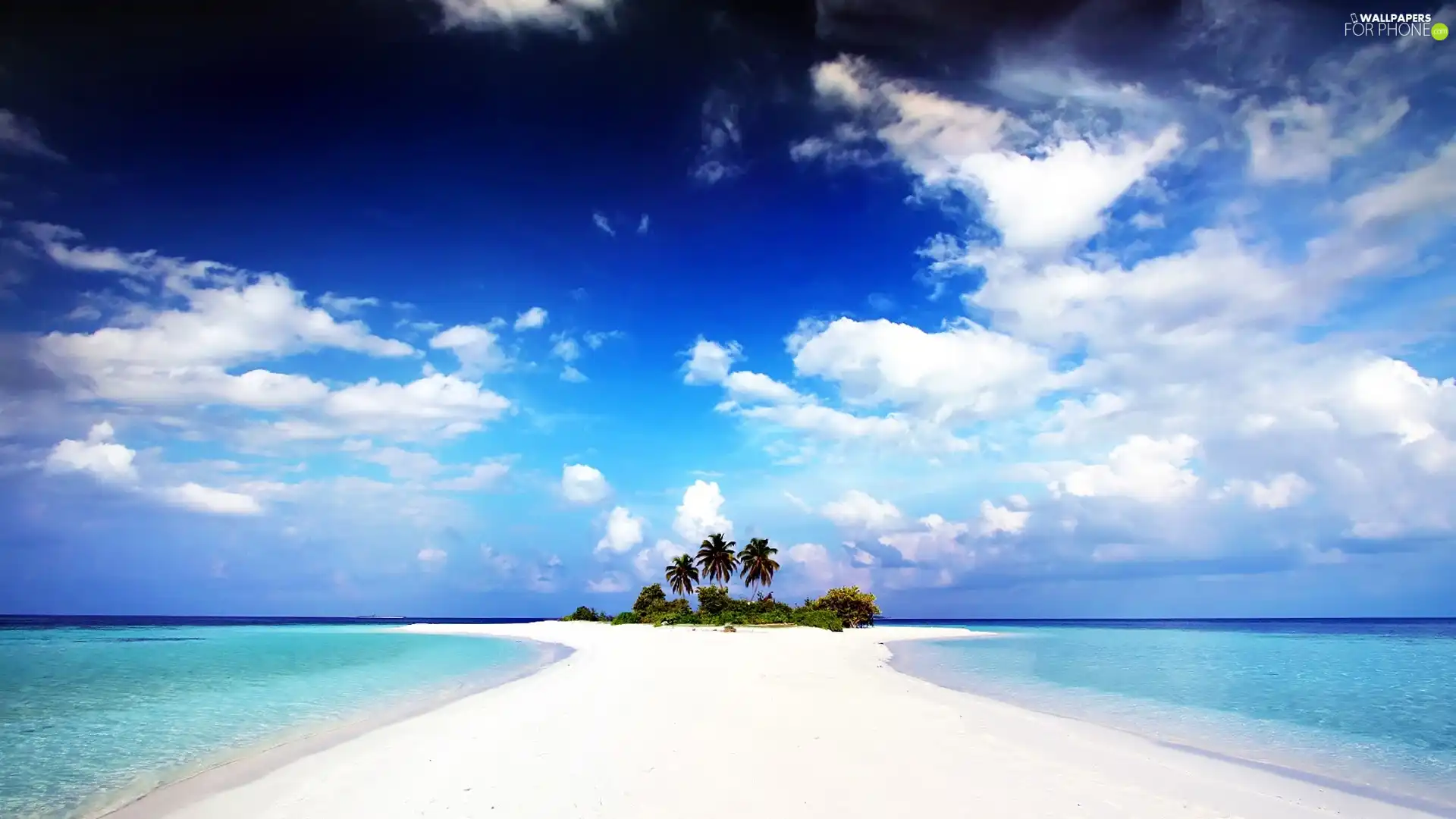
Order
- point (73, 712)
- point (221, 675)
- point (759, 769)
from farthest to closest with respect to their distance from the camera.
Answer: point (221, 675), point (73, 712), point (759, 769)

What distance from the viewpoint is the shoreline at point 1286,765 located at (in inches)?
440

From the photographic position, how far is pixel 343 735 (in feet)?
→ 50.7

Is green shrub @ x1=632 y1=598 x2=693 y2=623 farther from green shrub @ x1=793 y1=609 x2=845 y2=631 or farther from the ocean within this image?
the ocean

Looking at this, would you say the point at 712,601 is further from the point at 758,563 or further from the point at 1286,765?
the point at 1286,765

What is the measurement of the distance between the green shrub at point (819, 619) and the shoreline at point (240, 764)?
43.3 meters

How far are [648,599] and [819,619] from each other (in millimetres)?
18757

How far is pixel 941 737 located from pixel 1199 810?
4722mm

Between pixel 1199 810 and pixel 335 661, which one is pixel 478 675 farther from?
pixel 1199 810

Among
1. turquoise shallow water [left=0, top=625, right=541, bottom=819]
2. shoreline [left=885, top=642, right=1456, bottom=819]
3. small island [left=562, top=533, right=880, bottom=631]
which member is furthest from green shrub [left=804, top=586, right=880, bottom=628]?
shoreline [left=885, top=642, right=1456, bottom=819]

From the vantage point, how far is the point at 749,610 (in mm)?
64938

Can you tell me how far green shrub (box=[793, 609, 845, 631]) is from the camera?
199ft

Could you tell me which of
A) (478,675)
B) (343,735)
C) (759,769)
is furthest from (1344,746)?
(478,675)

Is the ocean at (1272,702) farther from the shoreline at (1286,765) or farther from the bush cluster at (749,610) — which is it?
the bush cluster at (749,610)

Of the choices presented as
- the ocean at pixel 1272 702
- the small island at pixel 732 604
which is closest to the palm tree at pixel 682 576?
the small island at pixel 732 604
